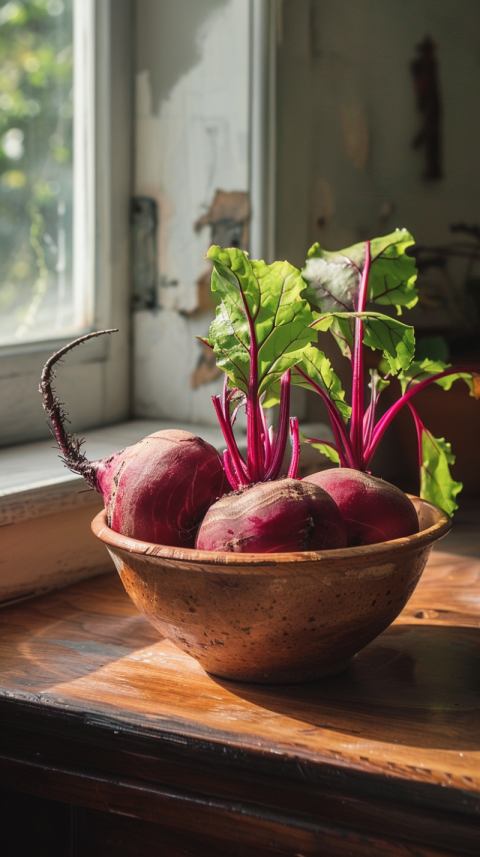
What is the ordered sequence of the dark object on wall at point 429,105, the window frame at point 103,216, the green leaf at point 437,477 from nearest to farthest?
1. the green leaf at point 437,477
2. the window frame at point 103,216
3. the dark object on wall at point 429,105

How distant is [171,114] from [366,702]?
2.83 feet

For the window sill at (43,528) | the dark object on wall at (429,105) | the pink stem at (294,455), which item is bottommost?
the window sill at (43,528)

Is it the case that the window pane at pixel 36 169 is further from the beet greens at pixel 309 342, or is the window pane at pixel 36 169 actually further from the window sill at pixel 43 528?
the beet greens at pixel 309 342

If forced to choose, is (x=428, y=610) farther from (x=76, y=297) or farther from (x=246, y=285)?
(x=76, y=297)

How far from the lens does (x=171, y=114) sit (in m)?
1.15

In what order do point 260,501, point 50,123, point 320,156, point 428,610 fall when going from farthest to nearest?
point 320,156, point 50,123, point 428,610, point 260,501

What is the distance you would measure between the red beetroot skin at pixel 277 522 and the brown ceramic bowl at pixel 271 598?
0.02 m

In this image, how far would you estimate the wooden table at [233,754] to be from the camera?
51 centimetres

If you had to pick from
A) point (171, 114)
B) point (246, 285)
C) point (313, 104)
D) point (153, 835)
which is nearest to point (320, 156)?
point (313, 104)

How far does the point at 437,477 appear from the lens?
75cm

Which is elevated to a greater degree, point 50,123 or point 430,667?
point 50,123

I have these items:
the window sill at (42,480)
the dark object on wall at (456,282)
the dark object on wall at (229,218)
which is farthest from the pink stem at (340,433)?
the dark object on wall at (456,282)

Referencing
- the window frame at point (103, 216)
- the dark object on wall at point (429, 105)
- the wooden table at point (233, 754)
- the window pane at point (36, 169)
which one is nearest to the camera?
the wooden table at point (233, 754)

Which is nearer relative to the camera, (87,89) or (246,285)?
(246,285)
